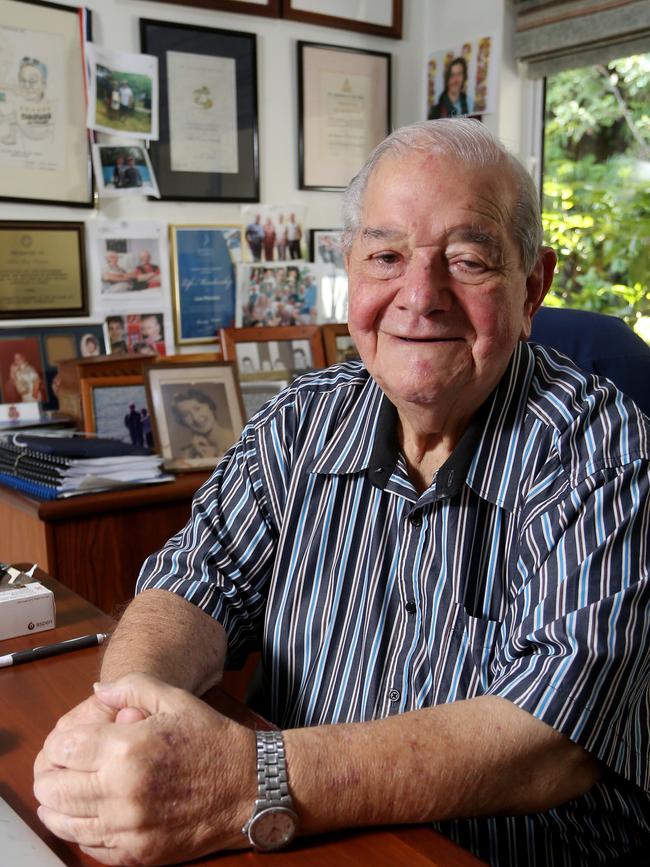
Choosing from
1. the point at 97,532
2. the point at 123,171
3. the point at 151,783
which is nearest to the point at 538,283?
the point at 151,783

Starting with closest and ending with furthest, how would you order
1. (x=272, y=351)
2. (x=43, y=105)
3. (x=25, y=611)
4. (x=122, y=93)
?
(x=25, y=611), (x=43, y=105), (x=122, y=93), (x=272, y=351)

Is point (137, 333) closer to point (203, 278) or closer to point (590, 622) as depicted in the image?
point (203, 278)

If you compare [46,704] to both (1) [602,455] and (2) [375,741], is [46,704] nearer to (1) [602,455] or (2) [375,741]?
(2) [375,741]

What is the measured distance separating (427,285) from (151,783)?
0.62 m

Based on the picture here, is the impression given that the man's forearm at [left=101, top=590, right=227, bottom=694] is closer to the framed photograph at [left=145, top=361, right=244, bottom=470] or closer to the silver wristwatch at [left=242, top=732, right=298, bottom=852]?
the silver wristwatch at [left=242, top=732, right=298, bottom=852]

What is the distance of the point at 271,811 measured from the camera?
72 centimetres

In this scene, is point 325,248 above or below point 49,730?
above

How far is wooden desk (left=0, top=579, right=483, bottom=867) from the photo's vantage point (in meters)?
0.71

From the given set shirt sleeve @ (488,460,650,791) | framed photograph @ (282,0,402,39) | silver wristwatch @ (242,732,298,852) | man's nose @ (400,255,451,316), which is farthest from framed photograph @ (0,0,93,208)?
silver wristwatch @ (242,732,298,852)

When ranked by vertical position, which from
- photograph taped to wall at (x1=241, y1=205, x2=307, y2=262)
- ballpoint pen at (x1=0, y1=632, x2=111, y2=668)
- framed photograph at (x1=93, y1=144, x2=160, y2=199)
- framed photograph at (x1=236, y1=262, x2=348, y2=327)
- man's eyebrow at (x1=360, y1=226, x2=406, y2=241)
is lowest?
ballpoint pen at (x1=0, y1=632, x2=111, y2=668)

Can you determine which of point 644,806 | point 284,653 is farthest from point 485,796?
point 284,653

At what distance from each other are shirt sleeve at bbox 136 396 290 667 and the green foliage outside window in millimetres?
1539

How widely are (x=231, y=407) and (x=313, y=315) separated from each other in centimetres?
66

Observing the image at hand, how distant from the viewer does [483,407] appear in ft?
3.63
